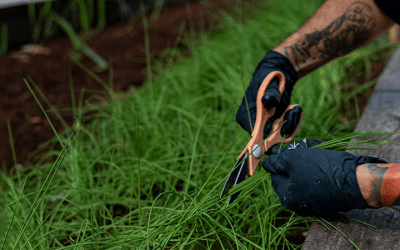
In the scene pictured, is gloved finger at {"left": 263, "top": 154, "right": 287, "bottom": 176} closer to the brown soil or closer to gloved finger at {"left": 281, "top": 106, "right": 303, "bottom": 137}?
gloved finger at {"left": 281, "top": 106, "right": 303, "bottom": 137}

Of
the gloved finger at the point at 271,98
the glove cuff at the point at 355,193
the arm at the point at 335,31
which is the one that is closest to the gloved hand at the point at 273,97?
the gloved finger at the point at 271,98

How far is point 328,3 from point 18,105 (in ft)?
6.58

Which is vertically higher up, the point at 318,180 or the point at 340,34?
the point at 340,34

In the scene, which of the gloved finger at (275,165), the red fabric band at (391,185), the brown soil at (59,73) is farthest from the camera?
the brown soil at (59,73)

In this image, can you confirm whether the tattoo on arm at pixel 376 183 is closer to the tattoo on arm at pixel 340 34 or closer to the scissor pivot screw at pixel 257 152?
the scissor pivot screw at pixel 257 152

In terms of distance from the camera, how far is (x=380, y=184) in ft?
2.60

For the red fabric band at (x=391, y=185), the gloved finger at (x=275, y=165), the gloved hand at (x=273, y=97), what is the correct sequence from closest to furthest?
the red fabric band at (x=391, y=185) < the gloved finger at (x=275, y=165) < the gloved hand at (x=273, y=97)

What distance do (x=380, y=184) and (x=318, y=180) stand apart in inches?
5.9

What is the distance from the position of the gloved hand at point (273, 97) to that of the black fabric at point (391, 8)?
18.7 inches

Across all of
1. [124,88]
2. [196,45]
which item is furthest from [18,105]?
[196,45]

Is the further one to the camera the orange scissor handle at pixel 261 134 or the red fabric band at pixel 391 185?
the orange scissor handle at pixel 261 134

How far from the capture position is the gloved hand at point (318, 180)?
32.3 inches

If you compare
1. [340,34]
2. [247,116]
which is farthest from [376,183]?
[340,34]

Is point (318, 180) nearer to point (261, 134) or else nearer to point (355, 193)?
point (355, 193)
